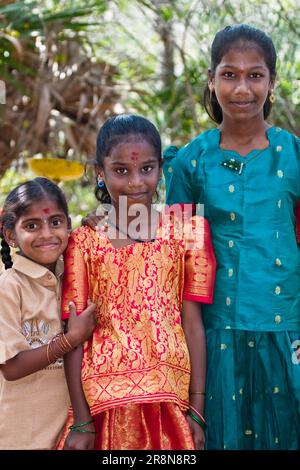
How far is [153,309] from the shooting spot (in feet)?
6.76

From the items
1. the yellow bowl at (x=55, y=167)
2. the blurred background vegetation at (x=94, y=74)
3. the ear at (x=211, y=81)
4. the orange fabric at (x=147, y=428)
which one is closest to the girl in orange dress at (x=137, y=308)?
the orange fabric at (x=147, y=428)

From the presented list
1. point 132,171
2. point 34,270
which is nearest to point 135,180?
point 132,171

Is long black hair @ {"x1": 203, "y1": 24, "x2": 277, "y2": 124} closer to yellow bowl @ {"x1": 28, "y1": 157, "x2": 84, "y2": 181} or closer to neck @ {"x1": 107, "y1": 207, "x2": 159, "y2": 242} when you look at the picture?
neck @ {"x1": 107, "y1": 207, "x2": 159, "y2": 242}

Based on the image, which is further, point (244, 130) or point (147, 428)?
point (244, 130)

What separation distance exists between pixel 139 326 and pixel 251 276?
1.34ft

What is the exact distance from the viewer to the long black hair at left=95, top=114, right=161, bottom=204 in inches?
84.5

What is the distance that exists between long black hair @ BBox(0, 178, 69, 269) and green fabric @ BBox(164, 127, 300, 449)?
502 mm

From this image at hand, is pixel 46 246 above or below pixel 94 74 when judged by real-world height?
below

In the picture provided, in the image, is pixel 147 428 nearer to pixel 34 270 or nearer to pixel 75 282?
pixel 75 282

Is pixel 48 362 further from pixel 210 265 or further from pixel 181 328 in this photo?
pixel 210 265

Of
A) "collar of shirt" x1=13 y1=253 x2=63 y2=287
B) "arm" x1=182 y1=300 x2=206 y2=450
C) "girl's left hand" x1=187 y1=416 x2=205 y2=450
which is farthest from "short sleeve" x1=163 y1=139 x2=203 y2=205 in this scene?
"girl's left hand" x1=187 y1=416 x2=205 y2=450

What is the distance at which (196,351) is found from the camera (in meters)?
2.14

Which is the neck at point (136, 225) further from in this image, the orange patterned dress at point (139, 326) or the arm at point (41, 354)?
the arm at point (41, 354)

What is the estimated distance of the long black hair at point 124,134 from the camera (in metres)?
2.15
